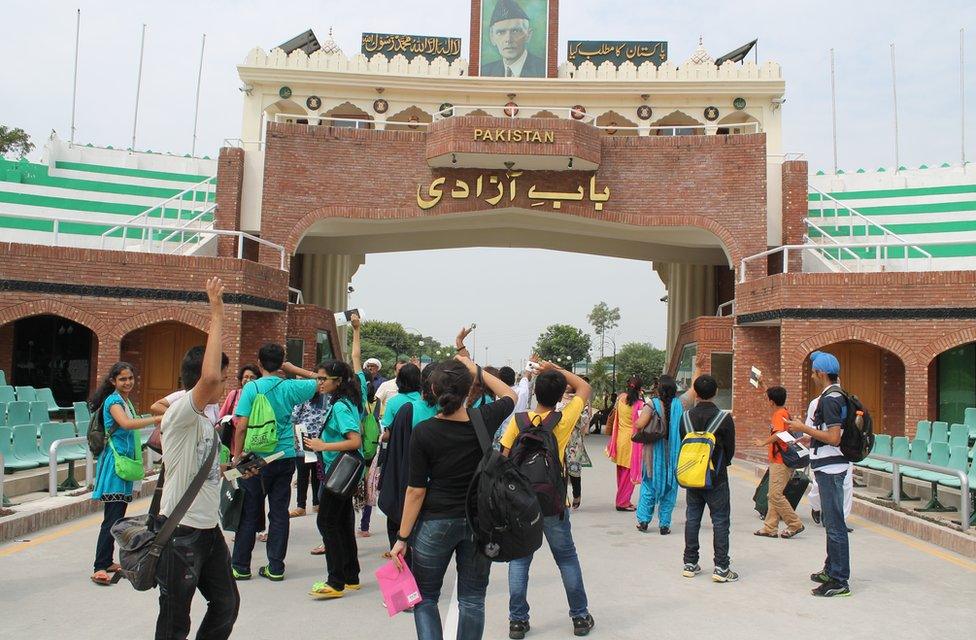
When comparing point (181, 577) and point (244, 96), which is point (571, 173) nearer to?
point (244, 96)

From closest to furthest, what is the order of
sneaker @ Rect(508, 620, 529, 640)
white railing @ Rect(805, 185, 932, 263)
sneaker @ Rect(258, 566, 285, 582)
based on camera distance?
1. sneaker @ Rect(508, 620, 529, 640)
2. sneaker @ Rect(258, 566, 285, 582)
3. white railing @ Rect(805, 185, 932, 263)

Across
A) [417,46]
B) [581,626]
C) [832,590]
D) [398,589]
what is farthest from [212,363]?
[417,46]

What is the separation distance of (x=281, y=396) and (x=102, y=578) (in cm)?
190

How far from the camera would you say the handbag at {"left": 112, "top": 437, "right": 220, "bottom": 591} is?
4043 mm

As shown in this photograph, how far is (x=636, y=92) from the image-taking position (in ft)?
102

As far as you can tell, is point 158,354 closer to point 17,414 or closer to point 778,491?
point 17,414

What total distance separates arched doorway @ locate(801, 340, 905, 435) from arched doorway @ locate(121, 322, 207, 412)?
14321 millimetres

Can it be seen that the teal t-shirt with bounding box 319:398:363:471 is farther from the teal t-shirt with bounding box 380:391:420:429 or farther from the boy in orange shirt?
the boy in orange shirt

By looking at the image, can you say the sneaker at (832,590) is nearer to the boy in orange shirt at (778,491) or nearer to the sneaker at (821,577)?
the sneaker at (821,577)

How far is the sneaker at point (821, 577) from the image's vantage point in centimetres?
672

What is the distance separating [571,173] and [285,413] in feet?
52.8

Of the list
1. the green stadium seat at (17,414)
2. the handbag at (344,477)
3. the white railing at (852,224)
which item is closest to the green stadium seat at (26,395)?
the green stadium seat at (17,414)

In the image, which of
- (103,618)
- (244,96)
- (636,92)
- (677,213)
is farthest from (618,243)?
(103,618)

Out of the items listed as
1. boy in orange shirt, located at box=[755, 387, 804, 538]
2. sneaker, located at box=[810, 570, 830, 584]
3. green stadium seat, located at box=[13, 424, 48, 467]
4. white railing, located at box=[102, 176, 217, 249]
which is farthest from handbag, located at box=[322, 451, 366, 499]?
white railing, located at box=[102, 176, 217, 249]
